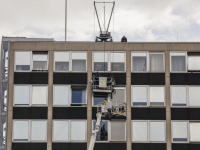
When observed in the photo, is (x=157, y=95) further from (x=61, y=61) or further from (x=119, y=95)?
(x=61, y=61)

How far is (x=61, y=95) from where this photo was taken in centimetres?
4312

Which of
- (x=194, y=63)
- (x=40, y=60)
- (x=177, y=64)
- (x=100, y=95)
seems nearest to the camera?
(x=100, y=95)

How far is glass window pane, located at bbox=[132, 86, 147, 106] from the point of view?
43.1 m

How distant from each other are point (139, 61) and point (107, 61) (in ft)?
10.0

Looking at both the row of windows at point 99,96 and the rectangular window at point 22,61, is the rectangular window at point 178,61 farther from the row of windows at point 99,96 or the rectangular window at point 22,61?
the rectangular window at point 22,61

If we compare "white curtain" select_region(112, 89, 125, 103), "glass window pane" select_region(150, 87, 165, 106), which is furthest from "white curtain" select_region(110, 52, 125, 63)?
"glass window pane" select_region(150, 87, 165, 106)

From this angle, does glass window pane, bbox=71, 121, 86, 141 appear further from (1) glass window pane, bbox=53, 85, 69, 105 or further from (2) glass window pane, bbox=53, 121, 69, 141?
(1) glass window pane, bbox=53, 85, 69, 105

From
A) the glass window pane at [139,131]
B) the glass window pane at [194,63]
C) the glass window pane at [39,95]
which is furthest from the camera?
the glass window pane at [194,63]

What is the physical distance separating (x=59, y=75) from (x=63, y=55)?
1.98 m

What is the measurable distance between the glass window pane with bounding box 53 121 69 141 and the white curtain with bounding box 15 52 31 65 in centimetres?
639

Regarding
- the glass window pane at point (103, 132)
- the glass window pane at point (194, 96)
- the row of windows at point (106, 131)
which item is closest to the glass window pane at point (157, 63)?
the glass window pane at point (194, 96)

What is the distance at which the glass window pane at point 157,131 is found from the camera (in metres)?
42.6

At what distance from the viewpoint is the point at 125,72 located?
143 ft

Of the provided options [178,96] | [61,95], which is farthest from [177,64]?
[61,95]
